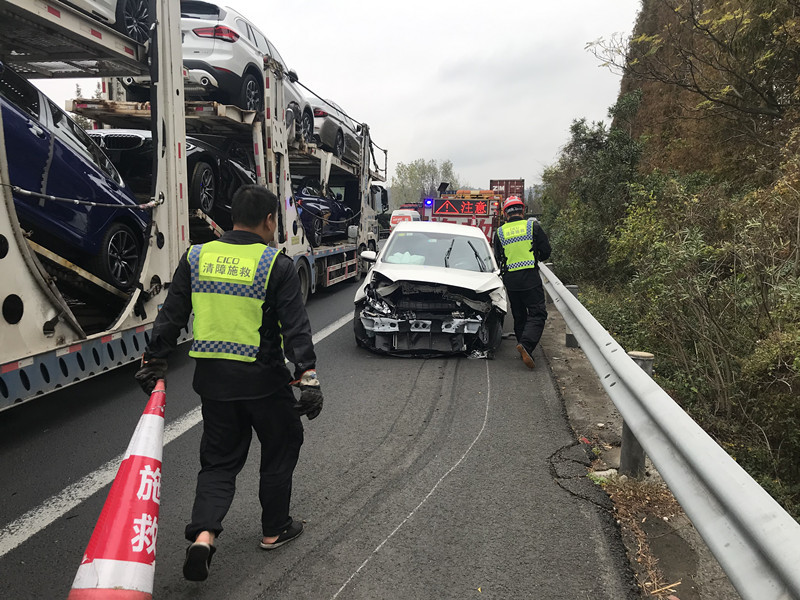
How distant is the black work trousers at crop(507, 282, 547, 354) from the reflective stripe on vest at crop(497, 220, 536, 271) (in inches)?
12.3

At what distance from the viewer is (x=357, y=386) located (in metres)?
5.70

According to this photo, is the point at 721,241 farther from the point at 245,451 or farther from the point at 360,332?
the point at 245,451

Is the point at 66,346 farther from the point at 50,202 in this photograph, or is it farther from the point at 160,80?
the point at 160,80

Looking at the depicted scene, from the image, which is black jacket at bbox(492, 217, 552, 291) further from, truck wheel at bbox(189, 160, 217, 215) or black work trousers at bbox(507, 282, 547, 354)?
truck wheel at bbox(189, 160, 217, 215)

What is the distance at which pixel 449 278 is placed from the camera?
22.4 feet

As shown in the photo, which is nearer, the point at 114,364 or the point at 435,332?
the point at 114,364

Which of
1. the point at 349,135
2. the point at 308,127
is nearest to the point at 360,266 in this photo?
the point at 349,135

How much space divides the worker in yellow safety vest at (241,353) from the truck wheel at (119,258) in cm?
288

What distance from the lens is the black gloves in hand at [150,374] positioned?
8.87 ft

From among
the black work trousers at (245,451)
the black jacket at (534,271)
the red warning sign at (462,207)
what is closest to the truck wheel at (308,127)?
the black jacket at (534,271)

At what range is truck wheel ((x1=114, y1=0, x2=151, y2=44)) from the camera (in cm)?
498

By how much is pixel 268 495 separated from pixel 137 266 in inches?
139

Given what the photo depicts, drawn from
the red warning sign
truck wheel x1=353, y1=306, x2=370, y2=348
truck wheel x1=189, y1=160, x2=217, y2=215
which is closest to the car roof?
truck wheel x1=353, y1=306, x2=370, y2=348

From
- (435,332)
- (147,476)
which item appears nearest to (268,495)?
(147,476)
